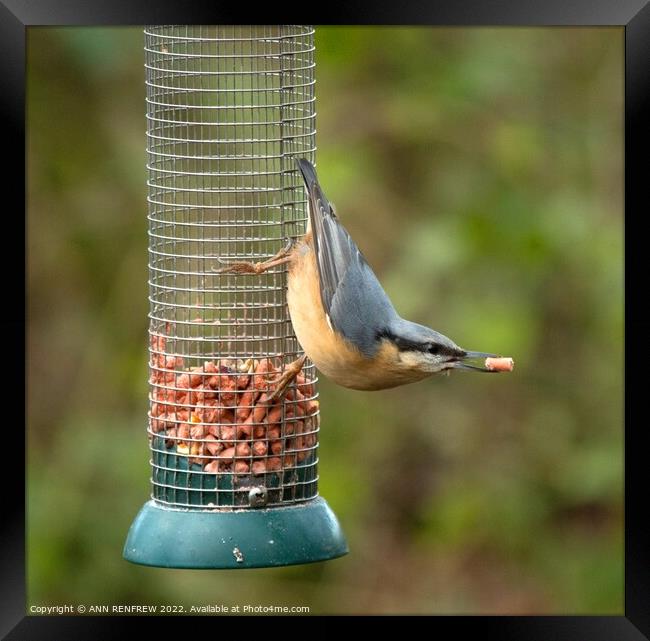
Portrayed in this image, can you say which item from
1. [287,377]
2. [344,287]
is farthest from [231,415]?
[344,287]

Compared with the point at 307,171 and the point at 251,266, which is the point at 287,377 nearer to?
the point at 251,266

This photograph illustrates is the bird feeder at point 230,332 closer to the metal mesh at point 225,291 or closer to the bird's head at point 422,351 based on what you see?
the metal mesh at point 225,291

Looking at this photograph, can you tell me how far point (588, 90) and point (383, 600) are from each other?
11.8 feet

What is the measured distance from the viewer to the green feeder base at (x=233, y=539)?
18.0 feet

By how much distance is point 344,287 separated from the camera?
227 inches

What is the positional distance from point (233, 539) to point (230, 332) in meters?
1.05

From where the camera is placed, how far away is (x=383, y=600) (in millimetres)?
8930

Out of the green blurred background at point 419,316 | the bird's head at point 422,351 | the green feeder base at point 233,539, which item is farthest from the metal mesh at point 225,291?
the green blurred background at point 419,316

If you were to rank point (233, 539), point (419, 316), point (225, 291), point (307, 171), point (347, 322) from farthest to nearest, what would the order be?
point (419, 316) → point (225, 291) → point (307, 171) → point (347, 322) → point (233, 539)

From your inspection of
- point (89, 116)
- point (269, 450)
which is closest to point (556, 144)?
point (89, 116)

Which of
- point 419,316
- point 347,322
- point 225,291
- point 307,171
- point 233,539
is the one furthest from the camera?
point 419,316

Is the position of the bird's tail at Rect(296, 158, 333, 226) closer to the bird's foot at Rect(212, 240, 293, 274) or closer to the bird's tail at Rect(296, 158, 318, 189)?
the bird's tail at Rect(296, 158, 318, 189)

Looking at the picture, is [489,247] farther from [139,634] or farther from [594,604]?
[139,634]

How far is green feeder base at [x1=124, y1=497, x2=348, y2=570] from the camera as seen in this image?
18.0 ft
